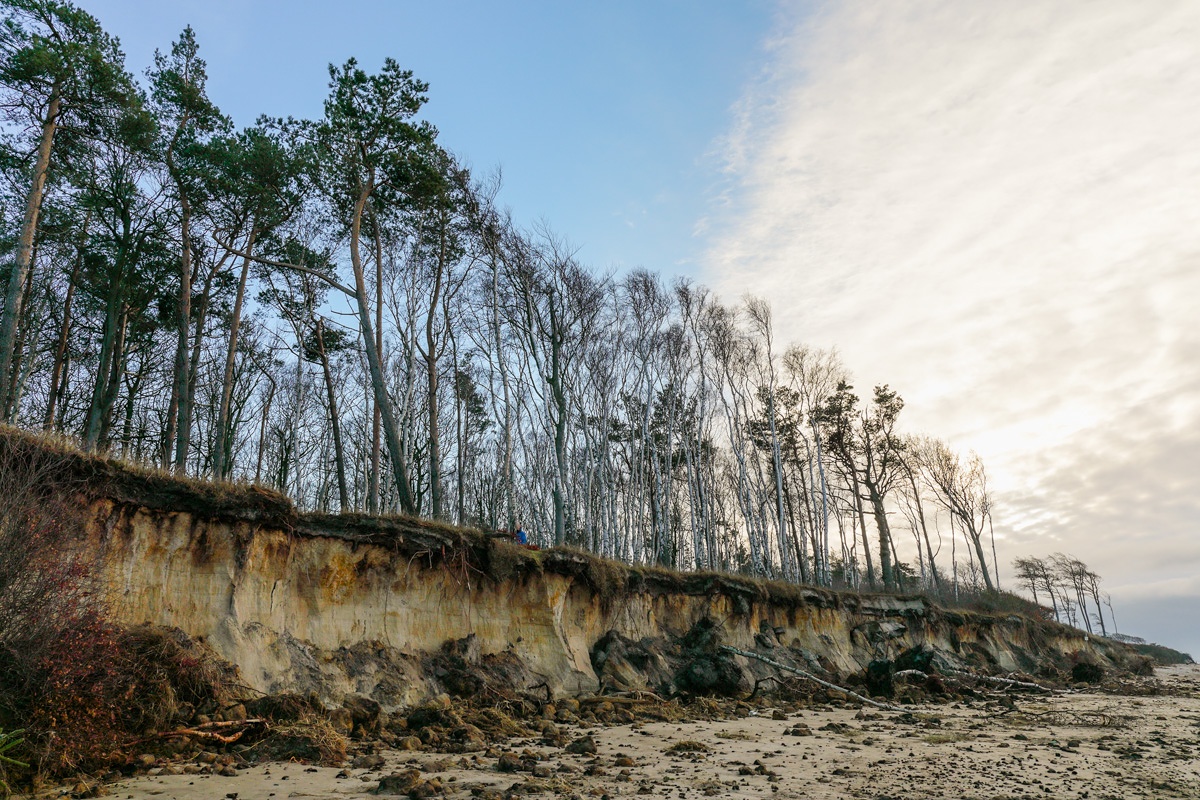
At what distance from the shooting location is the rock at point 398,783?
6.59m

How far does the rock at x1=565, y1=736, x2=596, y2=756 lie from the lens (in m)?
8.62

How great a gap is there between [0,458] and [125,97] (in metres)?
11.2

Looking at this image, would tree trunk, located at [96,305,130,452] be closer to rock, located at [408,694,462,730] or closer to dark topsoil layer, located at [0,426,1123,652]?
dark topsoil layer, located at [0,426,1123,652]

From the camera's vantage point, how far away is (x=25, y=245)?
524 inches

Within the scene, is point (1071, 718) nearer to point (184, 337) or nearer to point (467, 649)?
point (467, 649)

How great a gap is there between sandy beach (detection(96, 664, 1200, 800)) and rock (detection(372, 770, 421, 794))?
0.5 inches

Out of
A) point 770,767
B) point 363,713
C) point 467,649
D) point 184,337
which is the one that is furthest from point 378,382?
point 770,767

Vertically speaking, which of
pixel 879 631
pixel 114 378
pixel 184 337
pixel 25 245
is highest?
pixel 25 245

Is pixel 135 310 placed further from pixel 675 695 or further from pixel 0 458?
pixel 675 695

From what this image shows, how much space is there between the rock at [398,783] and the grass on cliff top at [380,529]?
5848mm

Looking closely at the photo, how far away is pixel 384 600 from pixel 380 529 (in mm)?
1334

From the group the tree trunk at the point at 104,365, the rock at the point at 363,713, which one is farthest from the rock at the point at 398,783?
the tree trunk at the point at 104,365

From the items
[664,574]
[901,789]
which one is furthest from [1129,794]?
[664,574]

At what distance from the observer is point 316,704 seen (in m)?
9.34
